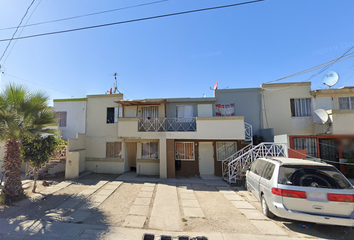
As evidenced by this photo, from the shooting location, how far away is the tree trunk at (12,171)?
19.4ft

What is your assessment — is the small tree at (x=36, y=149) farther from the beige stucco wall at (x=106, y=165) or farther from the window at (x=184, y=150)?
the window at (x=184, y=150)

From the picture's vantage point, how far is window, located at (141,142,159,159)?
37.0 ft

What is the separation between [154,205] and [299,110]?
1136 centimetres

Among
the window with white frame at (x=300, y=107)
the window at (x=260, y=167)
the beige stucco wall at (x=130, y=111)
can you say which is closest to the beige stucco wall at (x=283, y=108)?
the window with white frame at (x=300, y=107)

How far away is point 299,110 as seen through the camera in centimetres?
1095

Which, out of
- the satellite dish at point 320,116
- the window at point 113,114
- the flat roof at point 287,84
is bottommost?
the satellite dish at point 320,116

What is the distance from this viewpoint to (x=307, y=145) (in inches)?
423

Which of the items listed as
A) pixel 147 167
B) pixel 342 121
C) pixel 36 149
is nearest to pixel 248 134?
pixel 342 121

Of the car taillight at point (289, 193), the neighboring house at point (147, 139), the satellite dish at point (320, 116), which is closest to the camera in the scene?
the car taillight at point (289, 193)

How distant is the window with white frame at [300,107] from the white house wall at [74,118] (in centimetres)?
1545

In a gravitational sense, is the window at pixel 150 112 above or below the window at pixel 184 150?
above

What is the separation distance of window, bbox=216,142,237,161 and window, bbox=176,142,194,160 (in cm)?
185

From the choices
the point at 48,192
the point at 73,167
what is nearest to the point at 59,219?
the point at 48,192

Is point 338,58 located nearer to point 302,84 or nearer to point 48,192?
point 302,84
